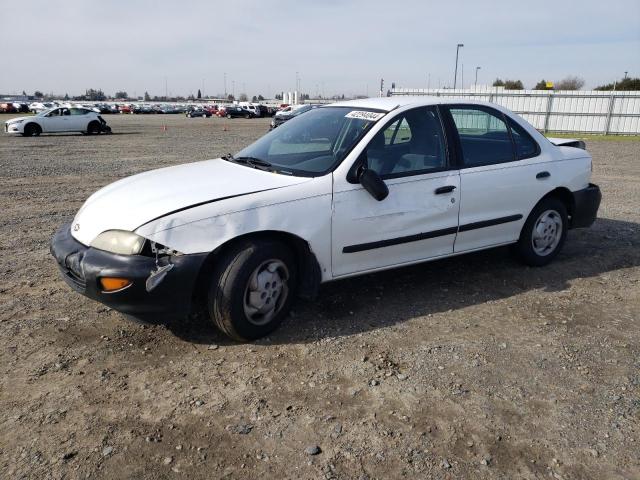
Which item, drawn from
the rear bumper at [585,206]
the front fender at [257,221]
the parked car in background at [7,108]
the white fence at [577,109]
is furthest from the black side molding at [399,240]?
the parked car in background at [7,108]

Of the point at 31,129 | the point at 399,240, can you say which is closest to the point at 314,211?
the point at 399,240

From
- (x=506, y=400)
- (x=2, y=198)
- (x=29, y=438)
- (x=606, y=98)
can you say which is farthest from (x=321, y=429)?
(x=606, y=98)

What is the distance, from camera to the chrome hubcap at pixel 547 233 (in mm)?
5441

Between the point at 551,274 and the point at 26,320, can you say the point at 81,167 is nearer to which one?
the point at 26,320

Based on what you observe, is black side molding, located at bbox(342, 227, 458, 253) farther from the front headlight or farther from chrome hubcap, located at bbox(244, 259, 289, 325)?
the front headlight

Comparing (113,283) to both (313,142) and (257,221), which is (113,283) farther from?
(313,142)

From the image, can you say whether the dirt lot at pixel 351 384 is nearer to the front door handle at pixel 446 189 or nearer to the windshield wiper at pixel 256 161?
the front door handle at pixel 446 189

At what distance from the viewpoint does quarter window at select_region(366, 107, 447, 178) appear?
4281 mm

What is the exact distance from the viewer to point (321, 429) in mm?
2963

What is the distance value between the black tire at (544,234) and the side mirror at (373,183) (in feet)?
6.44

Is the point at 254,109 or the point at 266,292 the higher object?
the point at 266,292

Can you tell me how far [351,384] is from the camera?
134 inches

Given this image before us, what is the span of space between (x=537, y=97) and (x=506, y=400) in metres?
28.0

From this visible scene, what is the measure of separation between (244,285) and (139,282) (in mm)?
653
